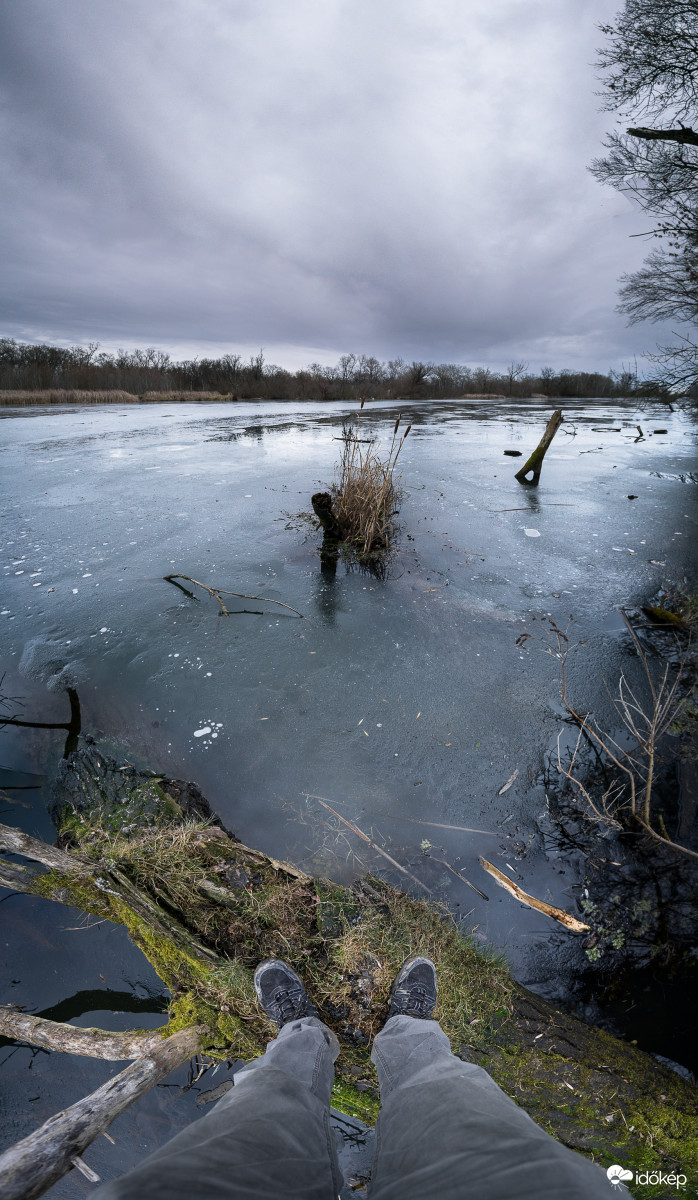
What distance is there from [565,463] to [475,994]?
1286 centimetres

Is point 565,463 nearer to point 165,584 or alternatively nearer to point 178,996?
point 165,584

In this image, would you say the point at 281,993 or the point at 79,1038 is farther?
the point at 281,993

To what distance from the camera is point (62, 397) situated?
97.9ft

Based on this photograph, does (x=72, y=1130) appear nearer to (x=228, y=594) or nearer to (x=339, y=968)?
(x=339, y=968)

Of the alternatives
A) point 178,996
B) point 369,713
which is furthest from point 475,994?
point 369,713

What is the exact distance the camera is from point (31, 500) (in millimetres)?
7949

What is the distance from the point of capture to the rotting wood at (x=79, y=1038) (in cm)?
176

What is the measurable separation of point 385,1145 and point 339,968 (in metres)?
0.84

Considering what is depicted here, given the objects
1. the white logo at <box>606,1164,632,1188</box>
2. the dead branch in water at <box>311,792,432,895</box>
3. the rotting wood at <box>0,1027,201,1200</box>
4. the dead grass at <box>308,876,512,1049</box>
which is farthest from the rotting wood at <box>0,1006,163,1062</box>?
the white logo at <box>606,1164,632,1188</box>

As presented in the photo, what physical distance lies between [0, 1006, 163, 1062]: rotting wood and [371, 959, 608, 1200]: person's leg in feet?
3.06

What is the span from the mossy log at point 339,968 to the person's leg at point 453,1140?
13.5 inches

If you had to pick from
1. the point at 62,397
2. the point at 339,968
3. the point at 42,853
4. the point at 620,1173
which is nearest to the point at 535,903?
the point at 620,1173

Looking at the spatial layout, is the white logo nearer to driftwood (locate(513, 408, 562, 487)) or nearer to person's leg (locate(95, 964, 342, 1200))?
person's leg (locate(95, 964, 342, 1200))

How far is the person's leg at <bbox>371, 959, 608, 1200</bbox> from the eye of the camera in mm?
934
